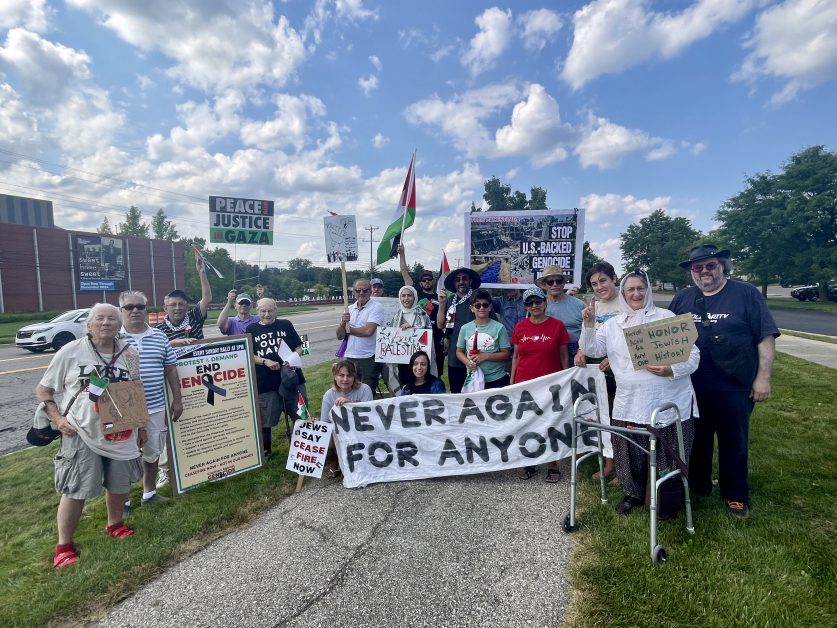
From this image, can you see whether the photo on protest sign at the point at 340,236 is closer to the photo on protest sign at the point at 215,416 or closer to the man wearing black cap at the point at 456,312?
the man wearing black cap at the point at 456,312

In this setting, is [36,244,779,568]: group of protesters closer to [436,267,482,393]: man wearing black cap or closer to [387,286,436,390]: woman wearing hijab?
[436,267,482,393]: man wearing black cap

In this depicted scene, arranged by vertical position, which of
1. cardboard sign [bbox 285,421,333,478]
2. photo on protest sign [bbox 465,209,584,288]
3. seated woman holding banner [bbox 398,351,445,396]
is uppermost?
photo on protest sign [bbox 465,209,584,288]

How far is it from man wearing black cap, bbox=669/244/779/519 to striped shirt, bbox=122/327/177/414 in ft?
15.1

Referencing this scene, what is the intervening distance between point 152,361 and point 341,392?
178 cm

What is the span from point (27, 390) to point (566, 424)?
1123cm

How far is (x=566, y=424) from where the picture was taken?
4.28m

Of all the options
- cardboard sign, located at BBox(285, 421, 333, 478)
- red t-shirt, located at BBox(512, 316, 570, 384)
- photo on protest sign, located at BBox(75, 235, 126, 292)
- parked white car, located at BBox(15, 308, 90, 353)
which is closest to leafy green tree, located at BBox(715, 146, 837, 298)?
red t-shirt, located at BBox(512, 316, 570, 384)

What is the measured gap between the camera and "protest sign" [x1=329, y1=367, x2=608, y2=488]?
432 cm

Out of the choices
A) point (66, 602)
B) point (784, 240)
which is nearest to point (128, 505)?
point (66, 602)

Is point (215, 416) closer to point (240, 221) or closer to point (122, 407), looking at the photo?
point (122, 407)

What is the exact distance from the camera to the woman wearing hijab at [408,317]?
18.2 ft

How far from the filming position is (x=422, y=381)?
4.88m

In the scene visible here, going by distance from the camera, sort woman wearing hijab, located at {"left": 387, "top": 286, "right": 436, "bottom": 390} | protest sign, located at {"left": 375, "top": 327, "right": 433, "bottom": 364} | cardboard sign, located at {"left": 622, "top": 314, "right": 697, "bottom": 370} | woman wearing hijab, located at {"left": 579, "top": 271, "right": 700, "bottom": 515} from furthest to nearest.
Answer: woman wearing hijab, located at {"left": 387, "top": 286, "right": 436, "bottom": 390} → protest sign, located at {"left": 375, "top": 327, "right": 433, "bottom": 364} → woman wearing hijab, located at {"left": 579, "top": 271, "right": 700, "bottom": 515} → cardboard sign, located at {"left": 622, "top": 314, "right": 697, "bottom": 370}

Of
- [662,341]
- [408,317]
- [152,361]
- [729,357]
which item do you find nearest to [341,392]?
[408,317]
